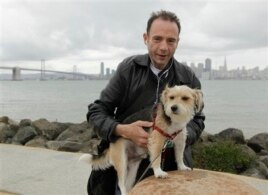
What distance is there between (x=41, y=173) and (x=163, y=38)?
4562mm

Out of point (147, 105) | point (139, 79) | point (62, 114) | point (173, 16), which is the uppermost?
point (173, 16)

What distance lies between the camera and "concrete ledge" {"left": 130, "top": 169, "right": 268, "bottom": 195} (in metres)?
3.04

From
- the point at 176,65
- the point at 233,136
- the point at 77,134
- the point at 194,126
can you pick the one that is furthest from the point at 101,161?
the point at 77,134

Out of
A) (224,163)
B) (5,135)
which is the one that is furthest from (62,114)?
(224,163)

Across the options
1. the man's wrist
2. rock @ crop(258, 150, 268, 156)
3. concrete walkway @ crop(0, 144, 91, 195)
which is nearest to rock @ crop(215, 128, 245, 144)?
rock @ crop(258, 150, 268, 156)

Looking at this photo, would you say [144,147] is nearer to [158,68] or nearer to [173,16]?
[158,68]

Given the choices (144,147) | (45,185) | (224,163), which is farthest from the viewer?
(224,163)

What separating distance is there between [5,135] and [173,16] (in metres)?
13.1

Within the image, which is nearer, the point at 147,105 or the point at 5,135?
the point at 147,105

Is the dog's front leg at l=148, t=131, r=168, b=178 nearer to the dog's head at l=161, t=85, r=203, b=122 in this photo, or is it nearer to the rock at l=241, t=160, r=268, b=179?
the dog's head at l=161, t=85, r=203, b=122

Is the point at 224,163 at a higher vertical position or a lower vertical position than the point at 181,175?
lower

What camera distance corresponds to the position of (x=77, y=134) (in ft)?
50.1

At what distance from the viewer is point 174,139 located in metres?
3.61

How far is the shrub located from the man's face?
17.0ft
